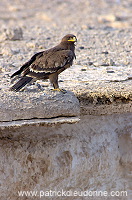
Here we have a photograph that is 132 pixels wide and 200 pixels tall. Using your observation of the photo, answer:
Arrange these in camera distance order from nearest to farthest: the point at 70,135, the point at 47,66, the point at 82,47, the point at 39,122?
the point at 39,122
the point at 47,66
the point at 70,135
the point at 82,47

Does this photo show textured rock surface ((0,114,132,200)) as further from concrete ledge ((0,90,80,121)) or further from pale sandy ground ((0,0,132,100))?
pale sandy ground ((0,0,132,100))

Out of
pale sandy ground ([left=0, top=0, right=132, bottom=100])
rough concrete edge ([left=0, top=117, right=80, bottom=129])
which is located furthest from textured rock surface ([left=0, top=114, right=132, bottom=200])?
pale sandy ground ([left=0, top=0, right=132, bottom=100])

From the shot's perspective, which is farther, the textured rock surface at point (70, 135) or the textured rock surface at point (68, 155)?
the textured rock surface at point (68, 155)

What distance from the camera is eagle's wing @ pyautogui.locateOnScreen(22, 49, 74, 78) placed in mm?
4859

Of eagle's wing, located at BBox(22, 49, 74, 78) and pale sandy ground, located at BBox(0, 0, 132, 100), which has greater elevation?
eagle's wing, located at BBox(22, 49, 74, 78)

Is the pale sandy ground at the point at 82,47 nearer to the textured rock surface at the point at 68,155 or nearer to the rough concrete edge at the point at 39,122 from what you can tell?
the textured rock surface at the point at 68,155

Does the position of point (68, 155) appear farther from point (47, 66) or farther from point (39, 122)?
point (47, 66)

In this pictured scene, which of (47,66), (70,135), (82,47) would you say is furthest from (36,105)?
(82,47)

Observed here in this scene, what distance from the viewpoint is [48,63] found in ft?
16.1

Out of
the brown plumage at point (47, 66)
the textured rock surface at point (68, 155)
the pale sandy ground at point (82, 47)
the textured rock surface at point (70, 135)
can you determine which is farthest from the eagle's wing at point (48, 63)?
the textured rock surface at point (68, 155)

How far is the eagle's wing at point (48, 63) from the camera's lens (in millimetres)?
4859

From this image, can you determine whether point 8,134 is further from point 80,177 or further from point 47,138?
point 80,177

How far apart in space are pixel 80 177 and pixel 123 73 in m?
1.47

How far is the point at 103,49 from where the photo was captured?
24.3ft
